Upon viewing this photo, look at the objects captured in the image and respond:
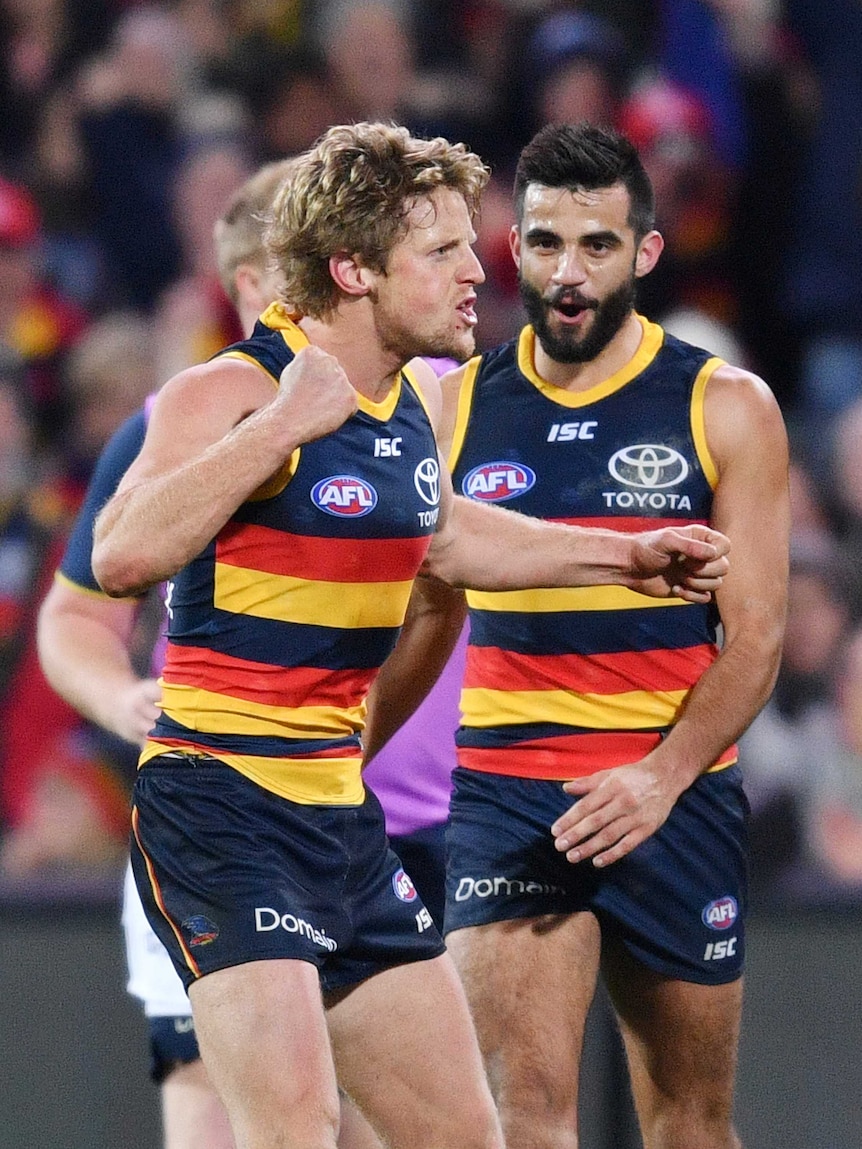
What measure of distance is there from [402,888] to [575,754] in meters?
0.71

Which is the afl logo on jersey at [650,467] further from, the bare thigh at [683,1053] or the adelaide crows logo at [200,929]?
the adelaide crows logo at [200,929]

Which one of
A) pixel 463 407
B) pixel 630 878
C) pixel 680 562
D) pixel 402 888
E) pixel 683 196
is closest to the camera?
pixel 402 888

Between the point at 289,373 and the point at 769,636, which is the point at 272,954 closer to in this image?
the point at 289,373

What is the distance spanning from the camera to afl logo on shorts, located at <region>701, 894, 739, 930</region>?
14.0 ft

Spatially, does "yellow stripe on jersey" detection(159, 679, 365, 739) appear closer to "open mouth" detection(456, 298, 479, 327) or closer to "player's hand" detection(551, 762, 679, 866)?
"player's hand" detection(551, 762, 679, 866)

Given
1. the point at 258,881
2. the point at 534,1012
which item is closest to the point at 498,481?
the point at 534,1012

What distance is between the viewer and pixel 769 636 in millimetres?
4234

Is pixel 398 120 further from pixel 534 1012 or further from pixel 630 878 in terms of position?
pixel 534 1012

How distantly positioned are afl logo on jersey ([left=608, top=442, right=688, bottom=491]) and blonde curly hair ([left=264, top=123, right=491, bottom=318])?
2.49 ft

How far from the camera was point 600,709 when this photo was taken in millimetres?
4266

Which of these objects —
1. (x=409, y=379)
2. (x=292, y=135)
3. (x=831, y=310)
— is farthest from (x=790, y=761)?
(x=292, y=135)

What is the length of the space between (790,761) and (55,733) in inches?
79.4

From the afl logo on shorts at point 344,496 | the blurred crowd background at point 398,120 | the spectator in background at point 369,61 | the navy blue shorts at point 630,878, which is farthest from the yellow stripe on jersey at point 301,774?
the spectator in background at point 369,61

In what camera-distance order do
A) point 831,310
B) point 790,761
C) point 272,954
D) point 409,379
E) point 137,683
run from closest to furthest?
1. point 272,954
2. point 409,379
3. point 137,683
4. point 790,761
5. point 831,310
